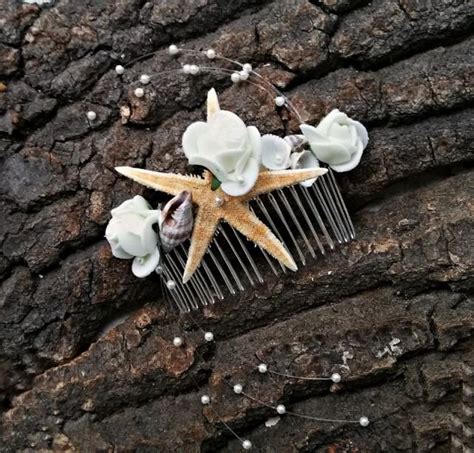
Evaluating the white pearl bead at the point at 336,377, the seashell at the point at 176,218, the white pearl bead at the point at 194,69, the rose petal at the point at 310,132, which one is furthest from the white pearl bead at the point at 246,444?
the white pearl bead at the point at 194,69

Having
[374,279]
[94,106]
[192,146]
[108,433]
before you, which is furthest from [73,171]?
[374,279]

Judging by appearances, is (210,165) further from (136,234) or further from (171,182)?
(136,234)

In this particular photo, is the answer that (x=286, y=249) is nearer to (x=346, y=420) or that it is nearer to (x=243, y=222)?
(x=243, y=222)

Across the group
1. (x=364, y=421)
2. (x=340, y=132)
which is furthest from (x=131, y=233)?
(x=364, y=421)

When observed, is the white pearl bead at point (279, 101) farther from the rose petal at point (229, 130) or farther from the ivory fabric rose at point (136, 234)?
the ivory fabric rose at point (136, 234)

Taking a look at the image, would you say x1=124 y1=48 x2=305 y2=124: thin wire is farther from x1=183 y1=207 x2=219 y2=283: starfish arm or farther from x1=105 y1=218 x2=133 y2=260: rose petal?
x1=105 y1=218 x2=133 y2=260: rose petal

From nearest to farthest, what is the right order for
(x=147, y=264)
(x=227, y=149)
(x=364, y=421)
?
(x=227, y=149) < (x=364, y=421) < (x=147, y=264)
